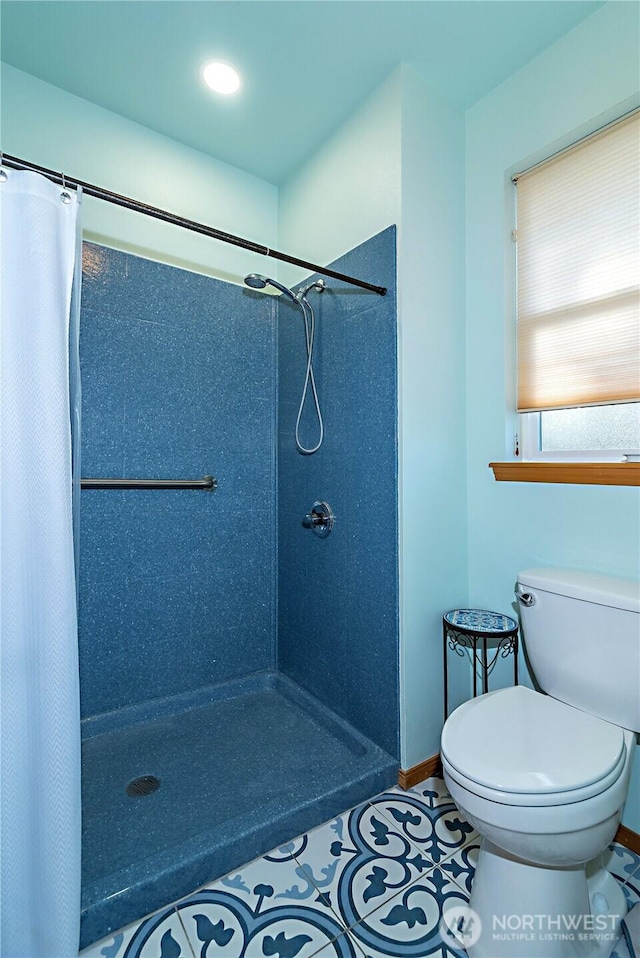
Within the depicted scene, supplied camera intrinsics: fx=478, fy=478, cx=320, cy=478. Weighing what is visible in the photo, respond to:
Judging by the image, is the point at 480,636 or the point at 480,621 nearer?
the point at 480,636

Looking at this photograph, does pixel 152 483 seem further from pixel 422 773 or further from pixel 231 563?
pixel 422 773

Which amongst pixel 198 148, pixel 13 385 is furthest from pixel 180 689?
pixel 198 148

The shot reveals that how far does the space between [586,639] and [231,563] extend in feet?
4.99

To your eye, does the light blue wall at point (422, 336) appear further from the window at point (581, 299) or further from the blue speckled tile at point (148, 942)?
the blue speckled tile at point (148, 942)

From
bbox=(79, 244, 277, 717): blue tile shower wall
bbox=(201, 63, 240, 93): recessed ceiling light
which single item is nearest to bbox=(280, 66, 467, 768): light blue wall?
bbox=(201, 63, 240, 93): recessed ceiling light

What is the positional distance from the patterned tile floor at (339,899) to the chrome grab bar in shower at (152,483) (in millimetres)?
1357

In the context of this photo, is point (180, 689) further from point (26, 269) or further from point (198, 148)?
point (198, 148)

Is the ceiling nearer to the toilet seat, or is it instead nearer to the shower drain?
Result: the toilet seat

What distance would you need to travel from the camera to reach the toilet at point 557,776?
3.31 ft

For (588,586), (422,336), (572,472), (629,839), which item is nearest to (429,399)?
(422,336)

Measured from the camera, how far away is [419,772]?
172 centimetres

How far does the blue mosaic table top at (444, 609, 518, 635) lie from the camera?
1607 mm

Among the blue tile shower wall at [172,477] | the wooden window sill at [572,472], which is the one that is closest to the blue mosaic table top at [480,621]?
the wooden window sill at [572,472]

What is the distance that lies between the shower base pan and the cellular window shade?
148 cm
